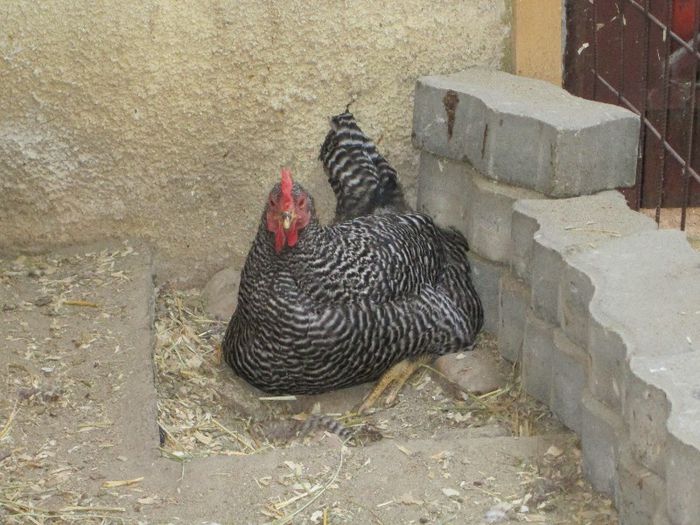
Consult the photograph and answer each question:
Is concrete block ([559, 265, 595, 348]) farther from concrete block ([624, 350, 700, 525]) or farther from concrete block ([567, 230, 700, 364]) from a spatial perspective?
concrete block ([624, 350, 700, 525])

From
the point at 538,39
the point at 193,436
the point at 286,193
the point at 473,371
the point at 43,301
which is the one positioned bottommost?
the point at 193,436

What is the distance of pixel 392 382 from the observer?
4.70 metres

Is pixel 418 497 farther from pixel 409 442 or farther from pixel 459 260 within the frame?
pixel 459 260

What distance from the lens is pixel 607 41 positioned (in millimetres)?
5203

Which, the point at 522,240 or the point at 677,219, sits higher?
the point at 522,240

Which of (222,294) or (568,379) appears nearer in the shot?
(568,379)

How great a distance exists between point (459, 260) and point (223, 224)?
3.57 ft

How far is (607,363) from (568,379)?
61 cm

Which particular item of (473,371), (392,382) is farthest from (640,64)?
(392,382)

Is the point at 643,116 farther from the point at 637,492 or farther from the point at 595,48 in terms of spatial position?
the point at 637,492

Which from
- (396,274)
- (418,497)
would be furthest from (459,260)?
(418,497)

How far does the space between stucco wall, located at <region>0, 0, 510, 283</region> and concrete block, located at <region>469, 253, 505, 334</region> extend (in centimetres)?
65

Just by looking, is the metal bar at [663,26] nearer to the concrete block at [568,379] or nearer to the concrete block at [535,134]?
the concrete block at [535,134]

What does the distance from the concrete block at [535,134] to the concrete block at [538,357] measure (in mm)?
525
